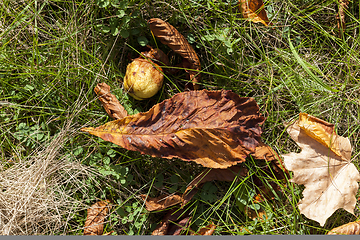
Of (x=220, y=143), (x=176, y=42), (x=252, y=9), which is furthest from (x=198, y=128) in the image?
(x=252, y=9)

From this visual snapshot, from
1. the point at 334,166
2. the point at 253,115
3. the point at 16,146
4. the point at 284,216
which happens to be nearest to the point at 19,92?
the point at 16,146

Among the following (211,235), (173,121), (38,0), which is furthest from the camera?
(38,0)

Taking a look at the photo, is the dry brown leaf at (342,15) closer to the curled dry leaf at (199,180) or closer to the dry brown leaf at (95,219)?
the curled dry leaf at (199,180)

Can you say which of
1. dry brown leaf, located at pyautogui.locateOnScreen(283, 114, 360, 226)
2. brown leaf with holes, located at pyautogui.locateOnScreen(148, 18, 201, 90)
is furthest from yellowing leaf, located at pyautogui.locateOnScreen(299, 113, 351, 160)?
brown leaf with holes, located at pyautogui.locateOnScreen(148, 18, 201, 90)

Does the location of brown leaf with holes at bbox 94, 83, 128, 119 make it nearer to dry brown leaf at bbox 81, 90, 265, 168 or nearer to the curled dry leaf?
dry brown leaf at bbox 81, 90, 265, 168

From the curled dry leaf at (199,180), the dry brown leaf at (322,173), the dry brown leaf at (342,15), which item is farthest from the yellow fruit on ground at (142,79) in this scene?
the dry brown leaf at (342,15)

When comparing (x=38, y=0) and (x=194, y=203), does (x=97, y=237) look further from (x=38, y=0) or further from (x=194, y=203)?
(x=38, y=0)

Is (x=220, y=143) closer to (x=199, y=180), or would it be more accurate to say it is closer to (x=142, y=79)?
(x=199, y=180)
